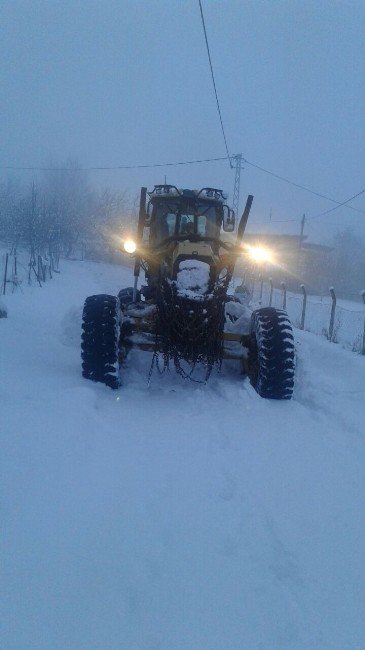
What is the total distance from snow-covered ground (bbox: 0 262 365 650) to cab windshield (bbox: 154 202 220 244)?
3.19m

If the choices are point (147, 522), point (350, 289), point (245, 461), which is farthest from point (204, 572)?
point (350, 289)

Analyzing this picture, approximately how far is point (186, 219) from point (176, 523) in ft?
17.4

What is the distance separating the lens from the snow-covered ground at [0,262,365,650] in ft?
6.36

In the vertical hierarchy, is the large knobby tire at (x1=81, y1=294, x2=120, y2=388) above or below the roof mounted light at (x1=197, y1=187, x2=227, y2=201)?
below

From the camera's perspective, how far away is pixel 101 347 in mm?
5199

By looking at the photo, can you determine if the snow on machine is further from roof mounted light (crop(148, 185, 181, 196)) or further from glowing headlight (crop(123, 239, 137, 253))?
roof mounted light (crop(148, 185, 181, 196))

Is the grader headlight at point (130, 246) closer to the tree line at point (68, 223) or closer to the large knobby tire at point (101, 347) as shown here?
the large knobby tire at point (101, 347)

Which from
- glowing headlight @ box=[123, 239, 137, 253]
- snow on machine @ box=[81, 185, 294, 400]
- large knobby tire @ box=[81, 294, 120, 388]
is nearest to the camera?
snow on machine @ box=[81, 185, 294, 400]

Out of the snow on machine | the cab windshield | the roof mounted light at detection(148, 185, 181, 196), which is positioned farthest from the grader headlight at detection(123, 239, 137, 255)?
the roof mounted light at detection(148, 185, 181, 196)

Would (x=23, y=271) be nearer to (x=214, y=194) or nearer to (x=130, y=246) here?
(x=214, y=194)

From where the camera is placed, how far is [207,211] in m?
7.02

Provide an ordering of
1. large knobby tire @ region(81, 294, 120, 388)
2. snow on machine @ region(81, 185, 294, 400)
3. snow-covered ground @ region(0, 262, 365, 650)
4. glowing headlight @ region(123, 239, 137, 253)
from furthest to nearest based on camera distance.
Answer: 1. glowing headlight @ region(123, 239, 137, 253)
2. large knobby tire @ region(81, 294, 120, 388)
3. snow on machine @ region(81, 185, 294, 400)
4. snow-covered ground @ region(0, 262, 365, 650)

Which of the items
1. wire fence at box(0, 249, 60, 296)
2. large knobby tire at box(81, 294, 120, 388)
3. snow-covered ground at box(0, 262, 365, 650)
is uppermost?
wire fence at box(0, 249, 60, 296)

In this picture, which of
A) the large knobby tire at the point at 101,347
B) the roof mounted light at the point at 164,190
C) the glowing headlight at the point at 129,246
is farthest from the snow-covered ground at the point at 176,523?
the roof mounted light at the point at 164,190
